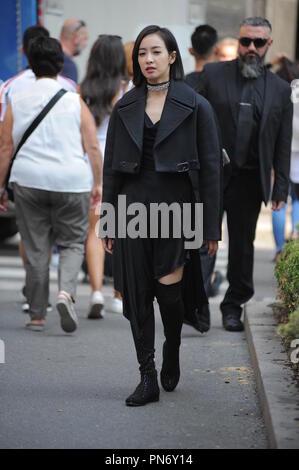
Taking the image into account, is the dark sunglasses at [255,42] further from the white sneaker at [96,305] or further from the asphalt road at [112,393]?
the white sneaker at [96,305]

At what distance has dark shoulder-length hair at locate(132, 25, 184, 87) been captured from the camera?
21.4ft

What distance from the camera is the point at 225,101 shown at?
8633 mm

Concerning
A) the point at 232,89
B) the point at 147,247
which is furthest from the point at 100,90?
the point at 147,247

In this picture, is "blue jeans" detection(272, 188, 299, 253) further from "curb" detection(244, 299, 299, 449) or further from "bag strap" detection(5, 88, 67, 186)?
"bag strap" detection(5, 88, 67, 186)

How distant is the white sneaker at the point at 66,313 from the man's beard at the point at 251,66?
1.96 metres

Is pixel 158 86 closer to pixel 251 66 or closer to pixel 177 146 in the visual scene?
pixel 177 146

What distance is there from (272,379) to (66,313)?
88.1 inches

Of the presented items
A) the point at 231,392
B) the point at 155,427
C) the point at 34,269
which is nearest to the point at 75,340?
the point at 34,269

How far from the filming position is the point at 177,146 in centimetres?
647

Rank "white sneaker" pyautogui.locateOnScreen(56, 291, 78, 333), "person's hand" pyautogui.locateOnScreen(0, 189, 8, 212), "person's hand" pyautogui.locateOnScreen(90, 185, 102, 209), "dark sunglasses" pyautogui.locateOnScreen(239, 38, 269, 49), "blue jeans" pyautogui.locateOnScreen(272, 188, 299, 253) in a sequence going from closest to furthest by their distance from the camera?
"white sneaker" pyautogui.locateOnScreen(56, 291, 78, 333), "dark sunglasses" pyautogui.locateOnScreen(239, 38, 269, 49), "person's hand" pyautogui.locateOnScreen(0, 189, 8, 212), "person's hand" pyautogui.locateOnScreen(90, 185, 102, 209), "blue jeans" pyautogui.locateOnScreen(272, 188, 299, 253)

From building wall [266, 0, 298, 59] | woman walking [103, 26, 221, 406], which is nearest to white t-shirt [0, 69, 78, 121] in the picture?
woman walking [103, 26, 221, 406]

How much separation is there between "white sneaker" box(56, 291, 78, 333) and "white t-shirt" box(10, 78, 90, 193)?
2.48 feet

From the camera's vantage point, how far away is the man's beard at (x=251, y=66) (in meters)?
8.64

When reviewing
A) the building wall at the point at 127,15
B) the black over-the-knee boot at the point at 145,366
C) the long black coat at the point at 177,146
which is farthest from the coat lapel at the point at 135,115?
the building wall at the point at 127,15
